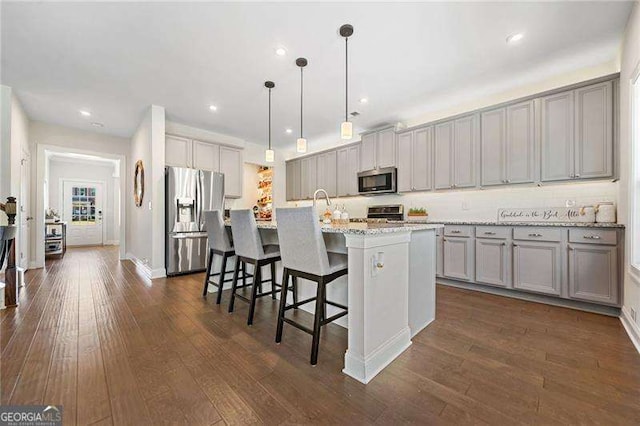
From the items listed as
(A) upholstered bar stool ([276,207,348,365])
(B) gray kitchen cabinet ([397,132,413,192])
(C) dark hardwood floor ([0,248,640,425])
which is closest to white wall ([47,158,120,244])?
(C) dark hardwood floor ([0,248,640,425])

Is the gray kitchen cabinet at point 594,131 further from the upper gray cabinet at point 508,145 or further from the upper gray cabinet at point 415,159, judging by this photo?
the upper gray cabinet at point 415,159

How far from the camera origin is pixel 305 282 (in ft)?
8.39

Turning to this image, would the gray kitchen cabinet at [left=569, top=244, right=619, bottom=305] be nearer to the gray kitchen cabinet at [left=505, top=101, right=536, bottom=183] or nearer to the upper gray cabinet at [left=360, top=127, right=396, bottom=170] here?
the gray kitchen cabinet at [left=505, top=101, right=536, bottom=183]

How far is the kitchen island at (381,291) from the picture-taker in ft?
5.10

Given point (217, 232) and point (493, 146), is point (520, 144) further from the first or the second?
point (217, 232)

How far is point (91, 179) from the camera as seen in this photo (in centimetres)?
825

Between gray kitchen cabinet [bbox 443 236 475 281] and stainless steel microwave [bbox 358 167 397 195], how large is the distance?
4.26 ft

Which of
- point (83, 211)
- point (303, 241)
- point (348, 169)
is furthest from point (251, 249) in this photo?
point (83, 211)

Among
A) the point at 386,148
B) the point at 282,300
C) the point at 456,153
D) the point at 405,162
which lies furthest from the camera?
the point at 386,148

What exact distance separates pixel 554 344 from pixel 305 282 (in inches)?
79.0

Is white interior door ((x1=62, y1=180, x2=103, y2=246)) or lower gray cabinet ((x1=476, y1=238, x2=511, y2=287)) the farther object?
white interior door ((x1=62, y1=180, x2=103, y2=246))

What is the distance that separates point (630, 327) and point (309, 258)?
8.70 feet

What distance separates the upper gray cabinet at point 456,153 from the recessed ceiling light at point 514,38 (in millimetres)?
1176

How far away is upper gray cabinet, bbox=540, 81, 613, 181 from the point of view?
2.68m
